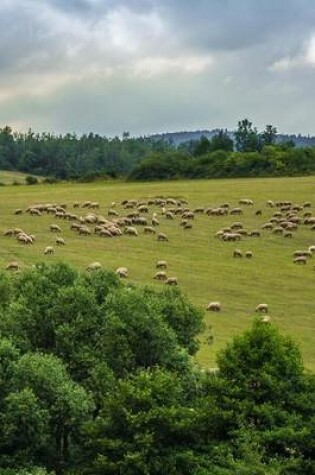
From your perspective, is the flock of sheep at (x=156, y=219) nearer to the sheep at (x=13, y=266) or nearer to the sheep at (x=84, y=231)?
the sheep at (x=84, y=231)

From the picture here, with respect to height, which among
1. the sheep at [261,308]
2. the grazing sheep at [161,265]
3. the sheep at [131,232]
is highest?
the sheep at [131,232]

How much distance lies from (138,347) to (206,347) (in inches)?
424

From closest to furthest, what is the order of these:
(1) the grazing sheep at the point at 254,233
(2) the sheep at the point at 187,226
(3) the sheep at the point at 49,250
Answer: (3) the sheep at the point at 49,250 < (1) the grazing sheep at the point at 254,233 < (2) the sheep at the point at 187,226

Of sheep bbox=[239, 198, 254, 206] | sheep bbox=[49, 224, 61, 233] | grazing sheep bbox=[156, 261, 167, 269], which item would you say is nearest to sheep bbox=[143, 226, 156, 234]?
sheep bbox=[49, 224, 61, 233]

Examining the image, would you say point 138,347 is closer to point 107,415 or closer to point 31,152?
point 107,415

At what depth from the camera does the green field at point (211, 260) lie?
Result: 143 ft

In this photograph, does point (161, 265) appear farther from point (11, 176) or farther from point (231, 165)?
point (11, 176)

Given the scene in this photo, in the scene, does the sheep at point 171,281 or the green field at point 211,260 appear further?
the sheep at point 171,281

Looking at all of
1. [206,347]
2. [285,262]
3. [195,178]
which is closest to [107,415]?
[206,347]

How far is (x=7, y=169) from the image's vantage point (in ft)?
650

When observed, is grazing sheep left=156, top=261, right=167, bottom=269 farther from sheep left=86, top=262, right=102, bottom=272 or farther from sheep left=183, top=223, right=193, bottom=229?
sheep left=183, top=223, right=193, bottom=229

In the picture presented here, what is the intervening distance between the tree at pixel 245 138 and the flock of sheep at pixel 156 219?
251 ft

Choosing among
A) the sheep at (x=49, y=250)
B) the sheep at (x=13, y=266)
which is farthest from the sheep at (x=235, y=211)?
the sheep at (x=13, y=266)

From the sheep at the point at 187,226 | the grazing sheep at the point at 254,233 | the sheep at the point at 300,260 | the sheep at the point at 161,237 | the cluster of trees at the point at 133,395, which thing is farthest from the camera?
the sheep at the point at 187,226
